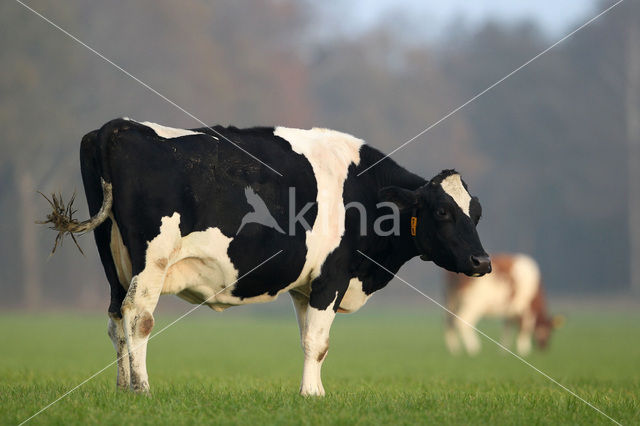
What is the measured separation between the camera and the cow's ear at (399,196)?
8.95m

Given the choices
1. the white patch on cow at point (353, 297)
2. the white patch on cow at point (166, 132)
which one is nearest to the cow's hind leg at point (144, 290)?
the white patch on cow at point (166, 132)

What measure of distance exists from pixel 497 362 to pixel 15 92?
27.4 meters

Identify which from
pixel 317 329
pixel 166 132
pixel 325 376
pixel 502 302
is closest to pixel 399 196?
pixel 317 329

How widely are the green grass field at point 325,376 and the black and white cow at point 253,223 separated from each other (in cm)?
82

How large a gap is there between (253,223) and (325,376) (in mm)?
6131

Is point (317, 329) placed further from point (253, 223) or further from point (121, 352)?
point (121, 352)

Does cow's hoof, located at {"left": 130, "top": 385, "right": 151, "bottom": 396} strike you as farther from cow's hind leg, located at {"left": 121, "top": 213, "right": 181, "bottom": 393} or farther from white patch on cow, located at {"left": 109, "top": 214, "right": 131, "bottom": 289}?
white patch on cow, located at {"left": 109, "top": 214, "right": 131, "bottom": 289}

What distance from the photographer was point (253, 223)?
8078 millimetres

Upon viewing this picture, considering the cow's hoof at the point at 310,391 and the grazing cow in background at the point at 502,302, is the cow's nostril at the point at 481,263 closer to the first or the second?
the cow's hoof at the point at 310,391

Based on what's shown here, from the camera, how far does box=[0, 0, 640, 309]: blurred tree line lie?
41094 mm

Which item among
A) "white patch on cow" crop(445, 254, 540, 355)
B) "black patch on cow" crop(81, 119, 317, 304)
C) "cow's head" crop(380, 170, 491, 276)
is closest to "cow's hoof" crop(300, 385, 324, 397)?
"black patch on cow" crop(81, 119, 317, 304)

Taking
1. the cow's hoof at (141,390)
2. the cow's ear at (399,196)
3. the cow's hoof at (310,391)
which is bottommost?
the cow's hoof at (141,390)

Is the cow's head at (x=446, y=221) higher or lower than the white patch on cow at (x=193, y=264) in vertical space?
higher

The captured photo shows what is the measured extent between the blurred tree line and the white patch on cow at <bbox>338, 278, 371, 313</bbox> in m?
32.1
